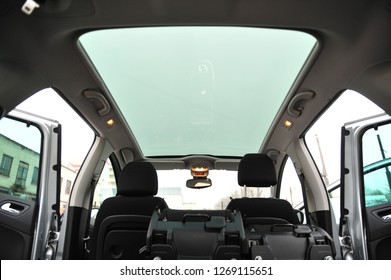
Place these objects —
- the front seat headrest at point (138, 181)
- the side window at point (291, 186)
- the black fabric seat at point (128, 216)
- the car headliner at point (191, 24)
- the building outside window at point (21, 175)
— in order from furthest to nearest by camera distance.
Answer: the side window at point (291, 186) < the front seat headrest at point (138, 181) < the building outside window at point (21, 175) < the black fabric seat at point (128, 216) < the car headliner at point (191, 24)

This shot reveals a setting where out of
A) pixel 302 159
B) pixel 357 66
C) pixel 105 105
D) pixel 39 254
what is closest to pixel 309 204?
pixel 302 159

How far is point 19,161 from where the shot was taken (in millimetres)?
3049

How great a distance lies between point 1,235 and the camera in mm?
2699

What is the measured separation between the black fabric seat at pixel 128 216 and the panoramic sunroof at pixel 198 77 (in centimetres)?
82

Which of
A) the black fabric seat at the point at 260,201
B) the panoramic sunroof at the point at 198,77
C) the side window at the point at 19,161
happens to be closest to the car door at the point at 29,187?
the side window at the point at 19,161

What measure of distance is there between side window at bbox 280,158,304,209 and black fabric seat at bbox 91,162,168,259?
2178 millimetres

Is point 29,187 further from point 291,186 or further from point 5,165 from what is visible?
point 291,186

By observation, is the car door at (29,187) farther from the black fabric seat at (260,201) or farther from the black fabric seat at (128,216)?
the black fabric seat at (260,201)

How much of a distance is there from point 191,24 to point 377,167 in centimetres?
220

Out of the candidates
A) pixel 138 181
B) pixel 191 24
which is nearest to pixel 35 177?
pixel 138 181

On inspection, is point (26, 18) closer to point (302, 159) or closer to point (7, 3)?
point (7, 3)

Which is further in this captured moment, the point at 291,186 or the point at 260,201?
the point at 291,186

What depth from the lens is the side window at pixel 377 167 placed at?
10.4 feet

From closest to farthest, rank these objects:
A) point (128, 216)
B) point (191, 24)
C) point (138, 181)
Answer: point (191, 24) < point (128, 216) < point (138, 181)
